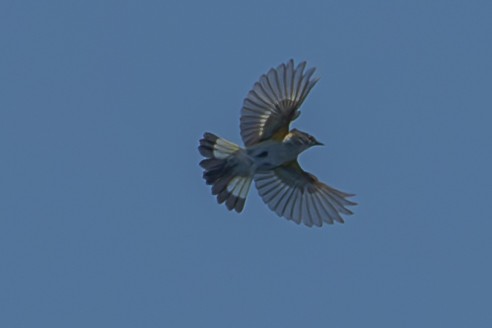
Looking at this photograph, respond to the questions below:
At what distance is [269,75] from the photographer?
29.2m

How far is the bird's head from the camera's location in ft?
94.3

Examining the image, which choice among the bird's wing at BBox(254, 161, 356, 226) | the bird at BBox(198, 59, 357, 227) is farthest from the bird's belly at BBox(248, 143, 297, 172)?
the bird's wing at BBox(254, 161, 356, 226)

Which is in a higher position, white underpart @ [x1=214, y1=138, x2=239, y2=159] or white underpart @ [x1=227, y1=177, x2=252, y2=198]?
white underpart @ [x1=214, y1=138, x2=239, y2=159]

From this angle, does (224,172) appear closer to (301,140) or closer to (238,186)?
(238,186)

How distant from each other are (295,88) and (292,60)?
39 centimetres

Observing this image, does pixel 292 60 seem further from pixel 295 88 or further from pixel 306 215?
pixel 306 215

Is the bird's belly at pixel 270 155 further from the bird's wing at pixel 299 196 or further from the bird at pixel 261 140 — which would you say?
the bird's wing at pixel 299 196

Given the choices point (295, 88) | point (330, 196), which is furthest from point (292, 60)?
point (330, 196)

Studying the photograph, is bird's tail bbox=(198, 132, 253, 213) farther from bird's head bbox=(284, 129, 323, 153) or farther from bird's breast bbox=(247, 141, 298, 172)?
bird's head bbox=(284, 129, 323, 153)

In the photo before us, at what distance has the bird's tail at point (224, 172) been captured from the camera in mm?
28891

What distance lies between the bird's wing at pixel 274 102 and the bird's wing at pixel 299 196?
925 millimetres

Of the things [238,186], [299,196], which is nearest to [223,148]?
[238,186]

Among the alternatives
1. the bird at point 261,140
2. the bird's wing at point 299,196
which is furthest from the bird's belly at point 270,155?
the bird's wing at point 299,196

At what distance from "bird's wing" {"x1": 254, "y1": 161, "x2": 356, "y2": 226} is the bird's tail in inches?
30.4
